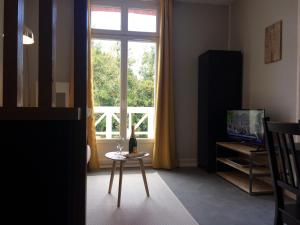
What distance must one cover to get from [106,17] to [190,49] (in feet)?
4.95

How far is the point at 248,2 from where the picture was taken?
3793mm

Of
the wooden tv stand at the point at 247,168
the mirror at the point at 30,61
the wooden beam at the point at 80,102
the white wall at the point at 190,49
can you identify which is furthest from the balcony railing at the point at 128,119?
the wooden beam at the point at 80,102

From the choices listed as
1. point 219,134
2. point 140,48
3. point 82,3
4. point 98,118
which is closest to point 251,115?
point 219,134

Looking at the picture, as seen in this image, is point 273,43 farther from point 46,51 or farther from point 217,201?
point 46,51

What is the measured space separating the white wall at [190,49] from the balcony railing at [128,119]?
49 centimetres

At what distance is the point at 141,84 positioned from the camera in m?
4.31

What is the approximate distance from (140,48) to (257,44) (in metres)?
1.85


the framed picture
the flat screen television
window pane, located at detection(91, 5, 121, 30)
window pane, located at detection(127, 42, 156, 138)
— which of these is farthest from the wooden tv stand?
window pane, located at detection(91, 5, 121, 30)

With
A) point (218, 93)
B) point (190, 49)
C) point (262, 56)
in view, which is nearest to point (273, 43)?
point (262, 56)

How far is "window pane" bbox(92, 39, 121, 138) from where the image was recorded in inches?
164

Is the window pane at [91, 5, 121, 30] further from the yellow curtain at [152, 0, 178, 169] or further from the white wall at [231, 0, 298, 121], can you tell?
the white wall at [231, 0, 298, 121]

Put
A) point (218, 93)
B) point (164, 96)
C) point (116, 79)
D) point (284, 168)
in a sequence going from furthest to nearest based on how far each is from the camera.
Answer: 1. point (116, 79)
2. point (164, 96)
3. point (218, 93)
4. point (284, 168)

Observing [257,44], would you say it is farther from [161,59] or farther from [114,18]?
[114,18]

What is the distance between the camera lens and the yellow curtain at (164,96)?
4.07 meters
